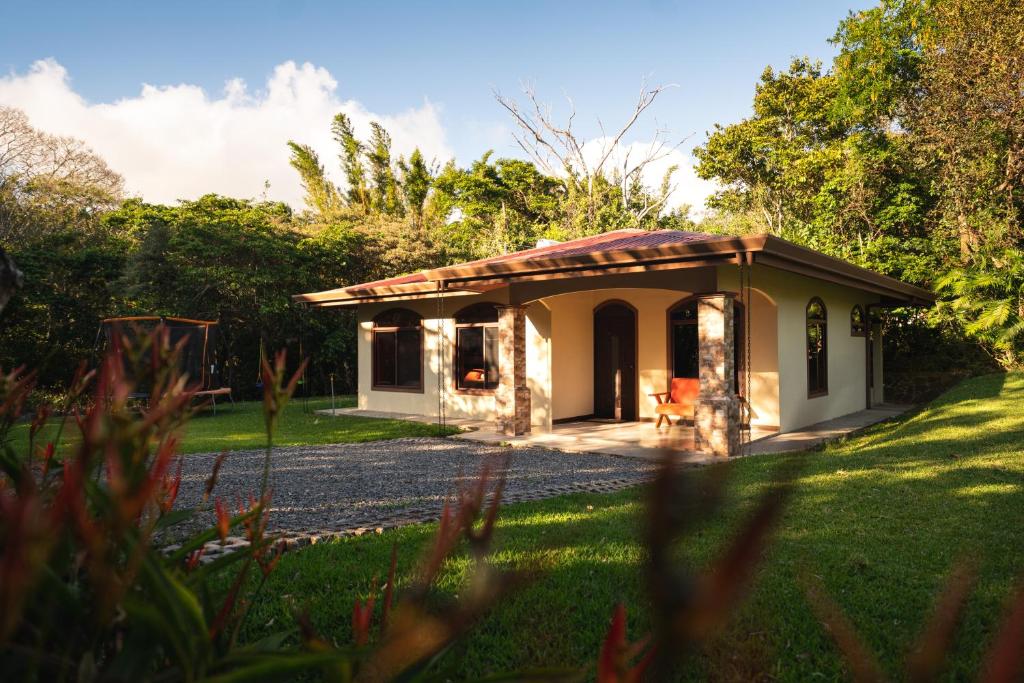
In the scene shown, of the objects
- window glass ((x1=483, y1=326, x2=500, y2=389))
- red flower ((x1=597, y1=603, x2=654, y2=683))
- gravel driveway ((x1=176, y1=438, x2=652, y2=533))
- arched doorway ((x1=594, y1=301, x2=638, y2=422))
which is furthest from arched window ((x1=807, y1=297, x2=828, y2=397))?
red flower ((x1=597, y1=603, x2=654, y2=683))

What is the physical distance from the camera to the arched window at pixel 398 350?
15165 millimetres

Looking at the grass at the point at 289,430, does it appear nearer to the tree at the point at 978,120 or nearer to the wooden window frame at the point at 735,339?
the wooden window frame at the point at 735,339

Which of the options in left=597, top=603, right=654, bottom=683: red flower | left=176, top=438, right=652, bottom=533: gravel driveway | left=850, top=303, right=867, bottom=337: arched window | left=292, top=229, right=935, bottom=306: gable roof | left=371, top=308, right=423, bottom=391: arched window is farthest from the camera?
left=371, top=308, right=423, bottom=391: arched window

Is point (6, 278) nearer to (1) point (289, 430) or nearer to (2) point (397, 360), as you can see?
(1) point (289, 430)

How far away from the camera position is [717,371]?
912cm

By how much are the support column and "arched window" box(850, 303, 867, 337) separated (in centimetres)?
796

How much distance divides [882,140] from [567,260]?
16592mm

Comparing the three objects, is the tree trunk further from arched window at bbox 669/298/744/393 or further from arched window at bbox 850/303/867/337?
arched window at bbox 850/303/867/337

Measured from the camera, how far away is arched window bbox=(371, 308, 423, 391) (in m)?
15.2

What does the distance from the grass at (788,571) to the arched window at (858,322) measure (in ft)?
26.2

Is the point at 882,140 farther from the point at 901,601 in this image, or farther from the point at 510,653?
the point at 510,653

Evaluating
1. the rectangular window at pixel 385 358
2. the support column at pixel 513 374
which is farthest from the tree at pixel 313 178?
the support column at pixel 513 374

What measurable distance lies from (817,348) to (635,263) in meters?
5.47

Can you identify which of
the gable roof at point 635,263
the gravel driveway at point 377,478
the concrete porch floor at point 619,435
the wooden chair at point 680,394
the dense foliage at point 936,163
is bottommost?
the gravel driveway at point 377,478
